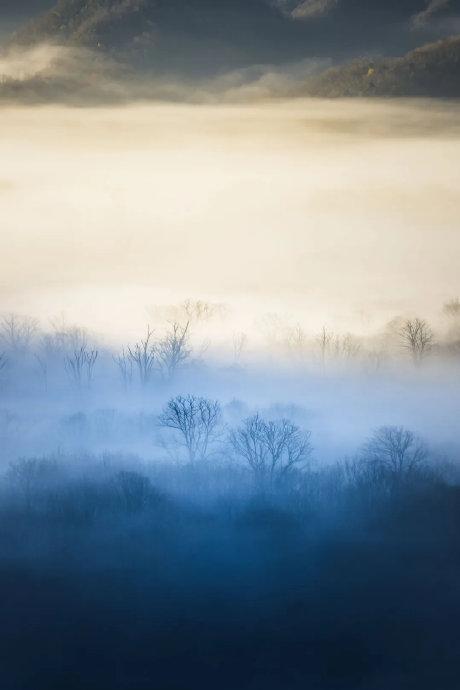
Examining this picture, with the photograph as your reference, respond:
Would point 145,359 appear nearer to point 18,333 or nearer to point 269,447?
point 18,333

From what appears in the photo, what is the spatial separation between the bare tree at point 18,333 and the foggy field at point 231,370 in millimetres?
11

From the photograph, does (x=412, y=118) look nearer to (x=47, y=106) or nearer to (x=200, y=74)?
(x=200, y=74)

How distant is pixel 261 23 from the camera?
5.85 metres

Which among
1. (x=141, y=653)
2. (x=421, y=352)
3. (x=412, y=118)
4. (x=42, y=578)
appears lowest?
(x=141, y=653)

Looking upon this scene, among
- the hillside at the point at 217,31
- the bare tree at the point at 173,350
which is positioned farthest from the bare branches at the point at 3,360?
the hillside at the point at 217,31

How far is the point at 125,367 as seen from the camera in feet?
18.7

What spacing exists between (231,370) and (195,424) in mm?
348

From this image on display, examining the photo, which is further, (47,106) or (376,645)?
(47,106)

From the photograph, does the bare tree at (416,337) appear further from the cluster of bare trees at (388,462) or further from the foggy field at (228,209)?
the cluster of bare trees at (388,462)

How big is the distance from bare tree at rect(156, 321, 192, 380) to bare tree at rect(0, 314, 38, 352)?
0.69m

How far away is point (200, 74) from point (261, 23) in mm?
444

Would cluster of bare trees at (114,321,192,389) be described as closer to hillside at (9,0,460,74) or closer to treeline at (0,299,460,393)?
treeline at (0,299,460,393)

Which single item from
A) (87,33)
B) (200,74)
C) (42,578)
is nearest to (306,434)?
(42,578)

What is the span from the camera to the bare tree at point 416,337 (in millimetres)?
5734
